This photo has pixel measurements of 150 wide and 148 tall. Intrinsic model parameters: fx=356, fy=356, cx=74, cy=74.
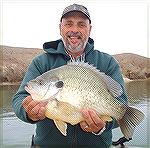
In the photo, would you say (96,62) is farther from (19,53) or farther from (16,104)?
(19,53)

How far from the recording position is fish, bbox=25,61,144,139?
3244mm

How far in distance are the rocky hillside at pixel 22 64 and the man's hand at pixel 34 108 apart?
26846 mm

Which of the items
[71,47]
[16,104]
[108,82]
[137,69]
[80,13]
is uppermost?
[80,13]

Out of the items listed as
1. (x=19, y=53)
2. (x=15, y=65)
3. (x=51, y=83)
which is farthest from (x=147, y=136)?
(x=19, y=53)

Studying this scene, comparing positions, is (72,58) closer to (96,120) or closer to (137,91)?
(96,120)

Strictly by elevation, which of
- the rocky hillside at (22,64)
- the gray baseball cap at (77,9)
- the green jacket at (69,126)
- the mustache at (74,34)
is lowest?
the rocky hillside at (22,64)

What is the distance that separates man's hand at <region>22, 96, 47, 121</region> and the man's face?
3.57 feet

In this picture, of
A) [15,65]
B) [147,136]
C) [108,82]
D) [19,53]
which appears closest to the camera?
[108,82]

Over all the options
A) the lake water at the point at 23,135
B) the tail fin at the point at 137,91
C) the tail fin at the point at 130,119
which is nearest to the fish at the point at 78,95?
the tail fin at the point at 130,119

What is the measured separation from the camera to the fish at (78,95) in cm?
324

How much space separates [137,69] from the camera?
148ft

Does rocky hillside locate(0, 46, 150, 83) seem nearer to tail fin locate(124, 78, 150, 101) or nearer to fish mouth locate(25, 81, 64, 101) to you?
tail fin locate(124, 78, 150, 101)

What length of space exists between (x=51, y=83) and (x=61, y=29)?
1.11m

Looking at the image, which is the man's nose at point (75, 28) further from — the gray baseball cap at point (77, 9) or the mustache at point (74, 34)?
the gray baseball cap at point (77, 9)
